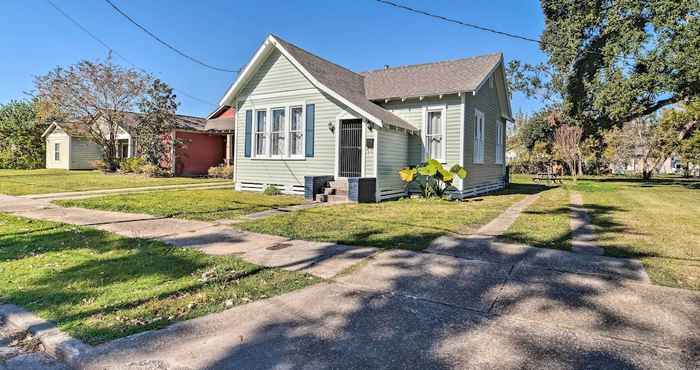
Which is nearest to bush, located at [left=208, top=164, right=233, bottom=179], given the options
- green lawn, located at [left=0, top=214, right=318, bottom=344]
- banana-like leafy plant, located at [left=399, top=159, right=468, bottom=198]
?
banana-like leafy plant, located at [left=399, top=159, right=468, bottom=198]

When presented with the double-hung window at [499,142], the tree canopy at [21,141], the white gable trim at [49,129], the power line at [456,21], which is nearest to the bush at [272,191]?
the power line at [456,21]

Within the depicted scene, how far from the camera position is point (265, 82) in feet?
47.0

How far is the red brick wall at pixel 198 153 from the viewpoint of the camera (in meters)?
24.3

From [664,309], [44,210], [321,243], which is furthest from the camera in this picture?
[44,210]

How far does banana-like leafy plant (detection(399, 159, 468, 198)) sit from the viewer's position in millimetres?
12430

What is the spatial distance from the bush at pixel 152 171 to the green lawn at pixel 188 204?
11.2m

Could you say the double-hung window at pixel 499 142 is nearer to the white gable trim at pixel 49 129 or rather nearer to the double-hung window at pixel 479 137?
the double-hung window at pixel 479 137

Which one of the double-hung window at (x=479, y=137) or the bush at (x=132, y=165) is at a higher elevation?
the double-hung window at (x=479, y=137)

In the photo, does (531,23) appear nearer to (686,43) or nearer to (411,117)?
(411,117)

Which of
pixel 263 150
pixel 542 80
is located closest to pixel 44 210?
pixel 263 150

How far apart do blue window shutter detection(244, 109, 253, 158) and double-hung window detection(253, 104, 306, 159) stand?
18 centimetres

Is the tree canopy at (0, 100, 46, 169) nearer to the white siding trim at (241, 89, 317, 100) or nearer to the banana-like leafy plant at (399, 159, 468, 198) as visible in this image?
the white siding trim at (241, 89, 317, 100)

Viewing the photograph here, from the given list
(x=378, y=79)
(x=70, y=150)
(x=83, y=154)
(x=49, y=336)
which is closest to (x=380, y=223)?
(x=49, y=336)

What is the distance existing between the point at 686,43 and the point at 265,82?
18.2 meters
